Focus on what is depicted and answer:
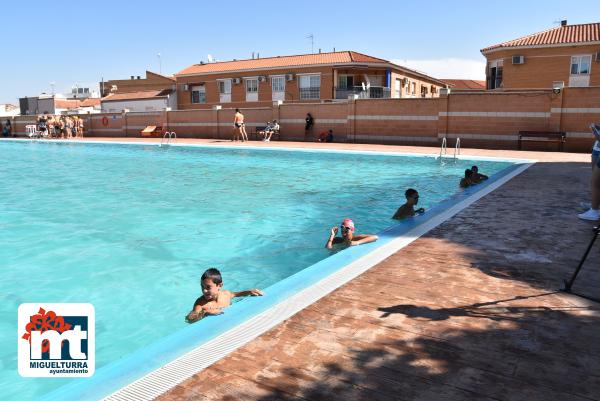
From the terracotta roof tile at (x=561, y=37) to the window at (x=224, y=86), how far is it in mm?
21214

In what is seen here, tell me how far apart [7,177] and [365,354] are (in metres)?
17.7

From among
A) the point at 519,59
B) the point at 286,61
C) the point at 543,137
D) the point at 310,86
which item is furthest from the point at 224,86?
the point at 543,137

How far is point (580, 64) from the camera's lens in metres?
31.0

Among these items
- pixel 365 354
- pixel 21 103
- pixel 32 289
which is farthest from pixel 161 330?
pixel 21 103

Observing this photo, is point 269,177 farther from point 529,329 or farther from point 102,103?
point 102,103

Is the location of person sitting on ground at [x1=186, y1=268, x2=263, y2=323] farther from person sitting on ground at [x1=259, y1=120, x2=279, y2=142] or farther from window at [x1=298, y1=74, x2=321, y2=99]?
window at [x1=298, y1=74, x2=321, y2=99]

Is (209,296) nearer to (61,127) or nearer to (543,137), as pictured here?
(543,137)

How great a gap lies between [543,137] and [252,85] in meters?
26.7

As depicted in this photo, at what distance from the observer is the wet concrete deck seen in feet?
8.71

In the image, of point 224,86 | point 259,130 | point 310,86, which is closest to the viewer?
point 259,130

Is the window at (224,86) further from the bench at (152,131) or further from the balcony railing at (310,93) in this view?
the bench at (152,131)

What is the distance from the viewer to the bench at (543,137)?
2028 centimetres

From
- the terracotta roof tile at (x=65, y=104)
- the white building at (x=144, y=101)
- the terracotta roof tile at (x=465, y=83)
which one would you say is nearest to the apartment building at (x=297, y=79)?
the white building at (x=144, y=101)

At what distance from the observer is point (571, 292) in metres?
4.10
